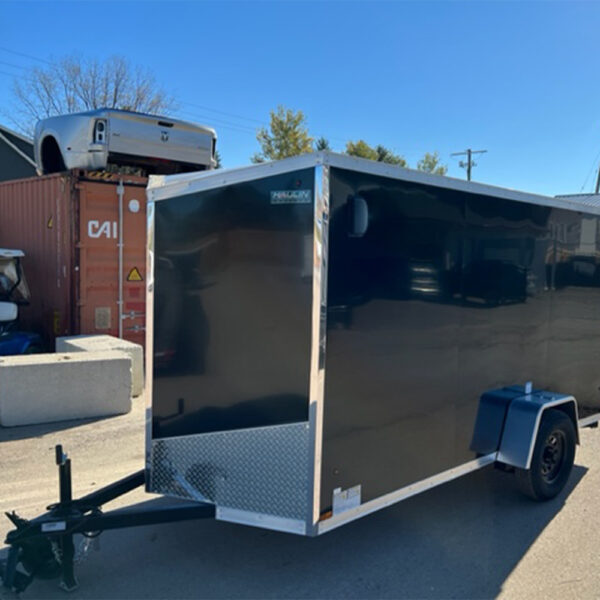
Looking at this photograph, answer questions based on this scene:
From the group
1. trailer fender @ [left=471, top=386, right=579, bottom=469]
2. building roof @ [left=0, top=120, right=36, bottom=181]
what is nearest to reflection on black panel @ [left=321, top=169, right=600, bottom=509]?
trailer fender @ [left=471, top=386, right=579, bottom=469]

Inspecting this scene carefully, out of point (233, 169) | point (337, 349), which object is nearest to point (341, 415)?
point (337, 349)

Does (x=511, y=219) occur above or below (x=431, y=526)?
above

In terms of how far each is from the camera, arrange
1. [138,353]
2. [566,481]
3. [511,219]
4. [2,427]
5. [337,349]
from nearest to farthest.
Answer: [337,349] → [511,219] → [566,481] → [2,427] → [138,353]

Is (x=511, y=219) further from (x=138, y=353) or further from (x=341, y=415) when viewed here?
(x=138, y=353)

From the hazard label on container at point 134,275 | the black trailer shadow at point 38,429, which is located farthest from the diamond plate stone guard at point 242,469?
the hazard label on container at point 134,275

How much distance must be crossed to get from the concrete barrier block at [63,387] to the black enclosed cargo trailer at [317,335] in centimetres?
352

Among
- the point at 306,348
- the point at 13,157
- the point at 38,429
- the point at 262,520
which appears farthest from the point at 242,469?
the point at 13,157

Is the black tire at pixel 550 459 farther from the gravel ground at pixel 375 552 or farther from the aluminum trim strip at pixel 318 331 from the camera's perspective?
the aluminum trim strip at pixel 318 331

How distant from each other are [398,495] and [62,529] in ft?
6.68

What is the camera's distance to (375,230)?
3492 mm

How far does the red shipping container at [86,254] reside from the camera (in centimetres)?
884

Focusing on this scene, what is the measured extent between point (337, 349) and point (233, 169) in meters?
1.21

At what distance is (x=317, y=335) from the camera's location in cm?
322

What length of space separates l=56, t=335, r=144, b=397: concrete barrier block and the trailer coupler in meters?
4.40
